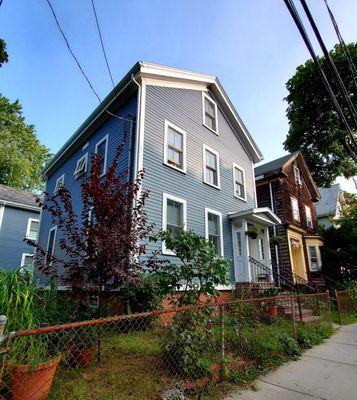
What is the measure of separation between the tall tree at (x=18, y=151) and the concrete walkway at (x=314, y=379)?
29.4m

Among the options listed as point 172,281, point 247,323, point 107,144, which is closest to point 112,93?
point 107,144

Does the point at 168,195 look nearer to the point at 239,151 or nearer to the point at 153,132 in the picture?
the point at 153,132

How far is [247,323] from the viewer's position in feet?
17.7

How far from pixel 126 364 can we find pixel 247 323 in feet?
8.38

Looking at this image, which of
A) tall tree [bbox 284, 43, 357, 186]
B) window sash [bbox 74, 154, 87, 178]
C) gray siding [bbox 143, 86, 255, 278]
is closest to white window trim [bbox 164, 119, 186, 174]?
gray siding [bbox 143, 86, 255, 278]

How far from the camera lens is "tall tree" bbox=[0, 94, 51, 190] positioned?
89.9 feet

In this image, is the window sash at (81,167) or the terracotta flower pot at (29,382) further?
the window sash at (81,167)

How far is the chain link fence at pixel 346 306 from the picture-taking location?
952 cm

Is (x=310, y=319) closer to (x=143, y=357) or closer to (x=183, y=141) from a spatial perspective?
(x=143, y=357)

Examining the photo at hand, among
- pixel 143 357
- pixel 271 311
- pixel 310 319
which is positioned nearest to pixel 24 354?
pixel 143 357

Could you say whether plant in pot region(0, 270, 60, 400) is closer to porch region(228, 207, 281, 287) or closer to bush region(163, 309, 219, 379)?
bush region(163, 309, 219, 379)

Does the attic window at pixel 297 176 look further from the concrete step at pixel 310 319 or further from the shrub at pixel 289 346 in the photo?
the shrub at pixel 289 346

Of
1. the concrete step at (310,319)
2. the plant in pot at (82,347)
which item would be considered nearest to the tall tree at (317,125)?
the concrete step at (310,319)

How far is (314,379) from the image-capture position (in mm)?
4258
